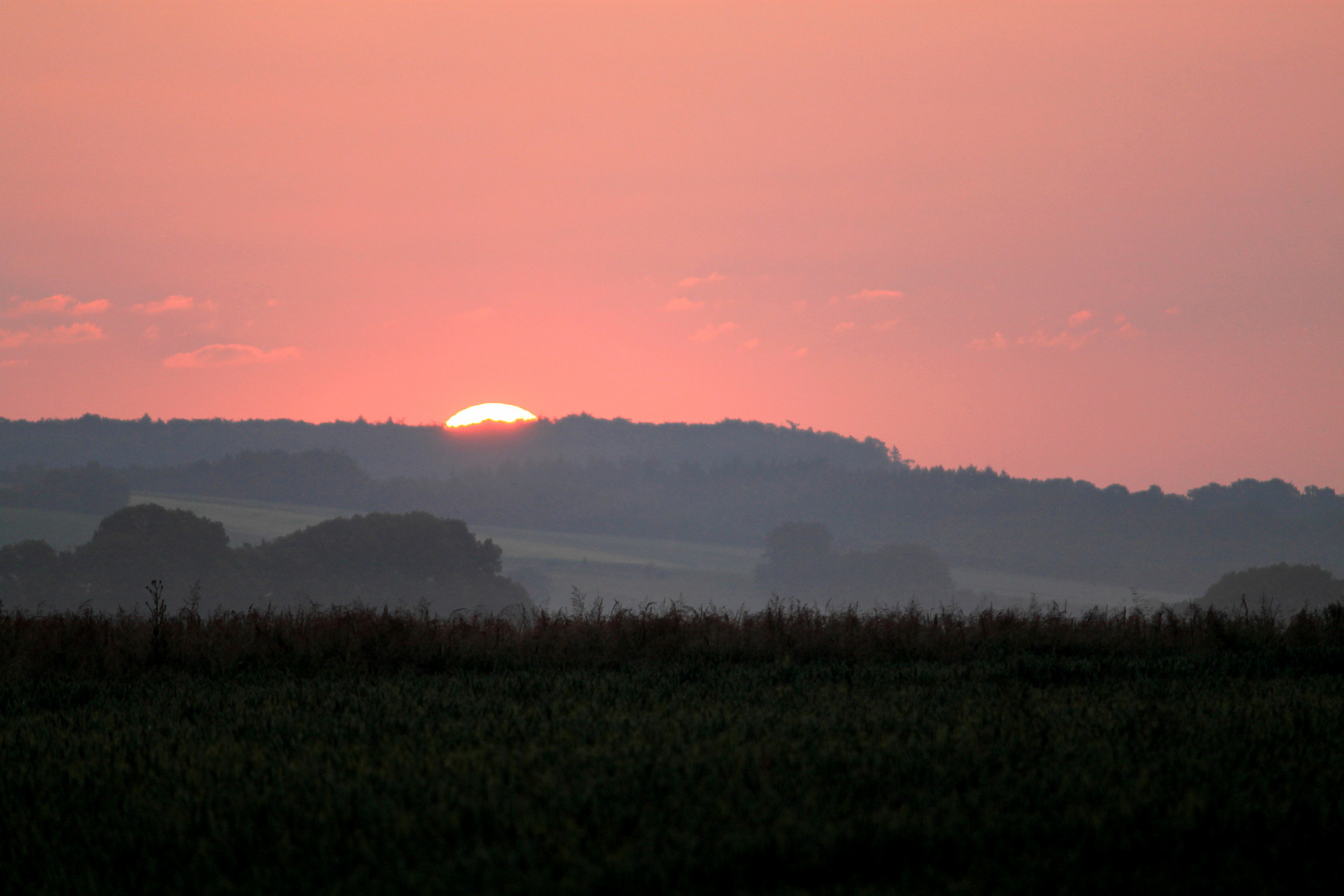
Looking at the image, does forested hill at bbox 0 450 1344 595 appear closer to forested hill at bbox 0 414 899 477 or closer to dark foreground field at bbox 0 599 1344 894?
forested hill at bbox 0 414 899 477

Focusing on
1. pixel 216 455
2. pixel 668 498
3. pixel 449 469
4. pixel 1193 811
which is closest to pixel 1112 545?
pixel 668 498

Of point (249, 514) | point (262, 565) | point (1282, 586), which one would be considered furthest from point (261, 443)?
point (1282, 586)

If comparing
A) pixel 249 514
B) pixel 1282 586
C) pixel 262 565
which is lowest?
pixel 262 565

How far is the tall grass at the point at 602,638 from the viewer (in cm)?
1142

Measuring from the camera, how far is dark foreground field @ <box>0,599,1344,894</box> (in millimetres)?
4801

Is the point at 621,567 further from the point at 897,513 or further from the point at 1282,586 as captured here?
the point at 1282,586

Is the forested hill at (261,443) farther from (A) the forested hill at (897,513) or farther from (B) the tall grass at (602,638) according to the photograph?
(B) the tall grass at (602,638)

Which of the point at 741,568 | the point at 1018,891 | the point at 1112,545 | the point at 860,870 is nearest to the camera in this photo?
the point at 1018,891

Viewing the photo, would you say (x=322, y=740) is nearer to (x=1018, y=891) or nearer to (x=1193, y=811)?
(x=1018, y=891)

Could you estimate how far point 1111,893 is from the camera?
452cm

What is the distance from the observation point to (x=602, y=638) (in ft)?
41.1

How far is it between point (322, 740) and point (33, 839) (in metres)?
1.97

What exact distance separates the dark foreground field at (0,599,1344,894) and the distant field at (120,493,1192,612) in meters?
119

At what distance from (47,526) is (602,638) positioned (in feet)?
425
